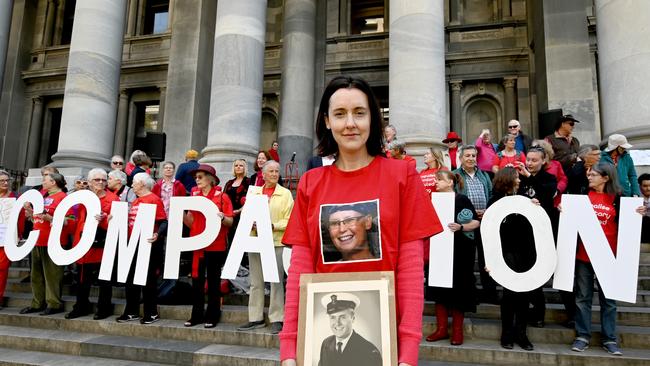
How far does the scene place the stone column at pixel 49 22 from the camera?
846 inches

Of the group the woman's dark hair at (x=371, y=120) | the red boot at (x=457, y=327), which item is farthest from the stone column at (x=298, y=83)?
the woman's dark hair at (x=371, y=120)

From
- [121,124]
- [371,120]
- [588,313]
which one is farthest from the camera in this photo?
[121,124]

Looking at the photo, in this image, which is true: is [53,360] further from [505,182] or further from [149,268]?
[505,182]

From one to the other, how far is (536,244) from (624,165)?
10.3 ft

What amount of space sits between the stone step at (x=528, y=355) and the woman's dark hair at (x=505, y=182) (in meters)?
1.79

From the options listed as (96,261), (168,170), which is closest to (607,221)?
(96,261)

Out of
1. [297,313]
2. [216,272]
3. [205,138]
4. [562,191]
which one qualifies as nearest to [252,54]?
[205,138]

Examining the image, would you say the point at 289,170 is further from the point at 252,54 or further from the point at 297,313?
the point at 297,313

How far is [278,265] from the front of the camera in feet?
19.9

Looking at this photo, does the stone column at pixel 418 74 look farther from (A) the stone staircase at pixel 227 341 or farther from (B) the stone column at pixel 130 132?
(B) the stone column at pixel 130 132

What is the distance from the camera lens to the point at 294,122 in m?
15.5

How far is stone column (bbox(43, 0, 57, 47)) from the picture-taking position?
2150 cm

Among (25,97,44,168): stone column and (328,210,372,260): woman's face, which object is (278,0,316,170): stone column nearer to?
(25,97,44,168): stone column

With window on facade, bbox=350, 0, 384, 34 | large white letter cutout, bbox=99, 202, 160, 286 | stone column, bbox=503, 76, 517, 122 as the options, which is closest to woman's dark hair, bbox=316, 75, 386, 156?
large white letter cutout, bbox=99, 202, 160, 286
